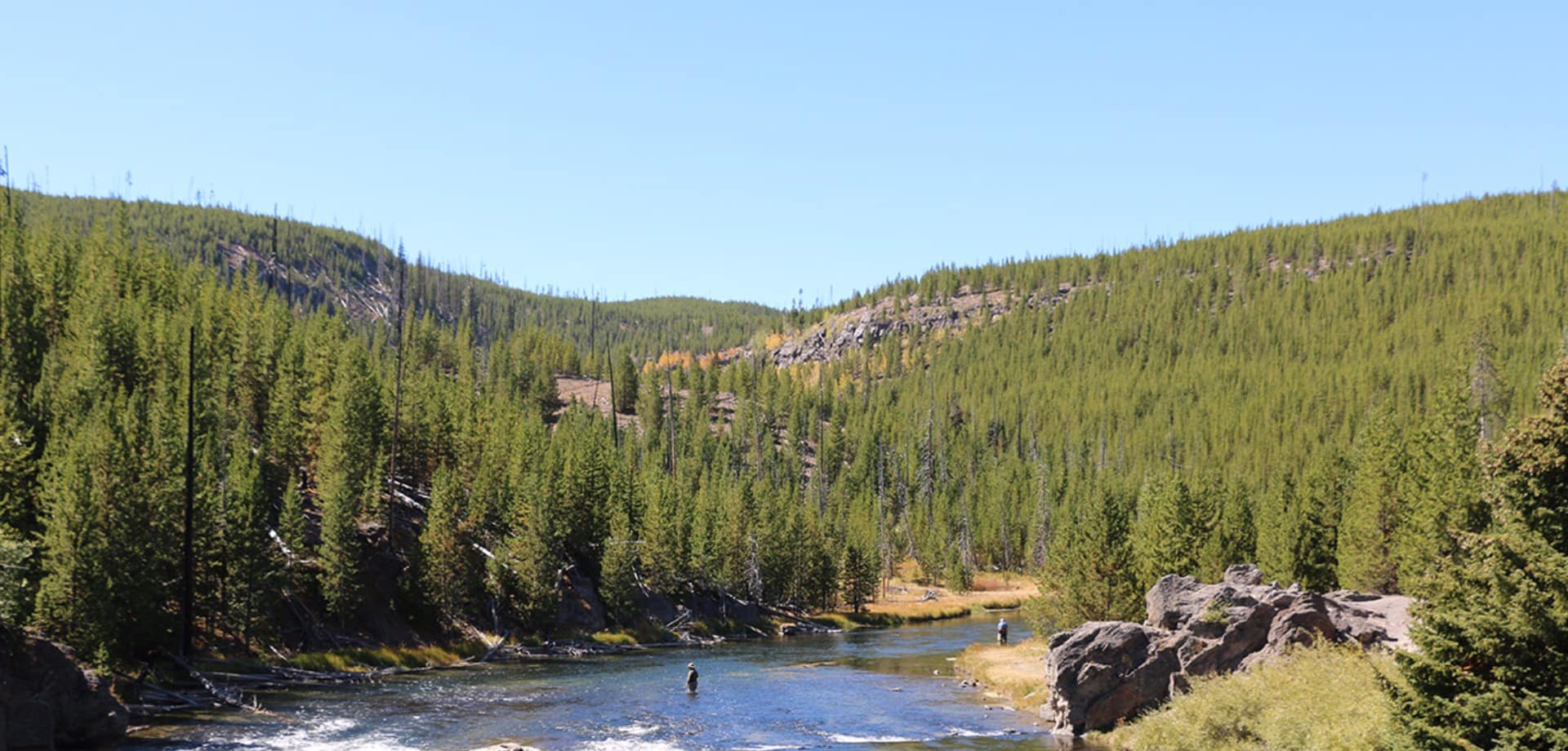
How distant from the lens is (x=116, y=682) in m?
57.6

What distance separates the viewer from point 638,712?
5919 cm

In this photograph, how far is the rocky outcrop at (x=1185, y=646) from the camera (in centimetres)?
5159

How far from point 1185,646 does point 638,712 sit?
2780 cm

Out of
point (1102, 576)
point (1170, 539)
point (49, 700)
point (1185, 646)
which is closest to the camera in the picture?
point (49, 700)

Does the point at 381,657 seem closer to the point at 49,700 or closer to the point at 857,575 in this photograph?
the point at 49,700

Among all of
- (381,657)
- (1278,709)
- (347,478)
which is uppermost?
(347,478)

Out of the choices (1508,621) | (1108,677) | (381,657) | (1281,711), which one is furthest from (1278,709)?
(381,657)

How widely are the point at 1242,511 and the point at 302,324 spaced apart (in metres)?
113

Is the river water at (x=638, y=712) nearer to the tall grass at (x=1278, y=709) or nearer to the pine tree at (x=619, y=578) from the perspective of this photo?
the tall grass at (x=1278, y=709)

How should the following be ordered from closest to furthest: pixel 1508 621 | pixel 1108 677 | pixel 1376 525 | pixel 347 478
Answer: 1. pixel 1508 621
2. pixel 1108 677
3. pixel 1376 525
4. pixel 347 478

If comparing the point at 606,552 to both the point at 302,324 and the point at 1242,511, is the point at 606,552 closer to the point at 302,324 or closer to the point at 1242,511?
the point at 1242,511

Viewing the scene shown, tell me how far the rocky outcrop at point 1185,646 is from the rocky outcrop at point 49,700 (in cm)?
4314

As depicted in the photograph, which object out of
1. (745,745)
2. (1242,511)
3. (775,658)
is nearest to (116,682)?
(745,745)

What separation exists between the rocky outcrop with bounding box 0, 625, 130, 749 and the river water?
204 cm
